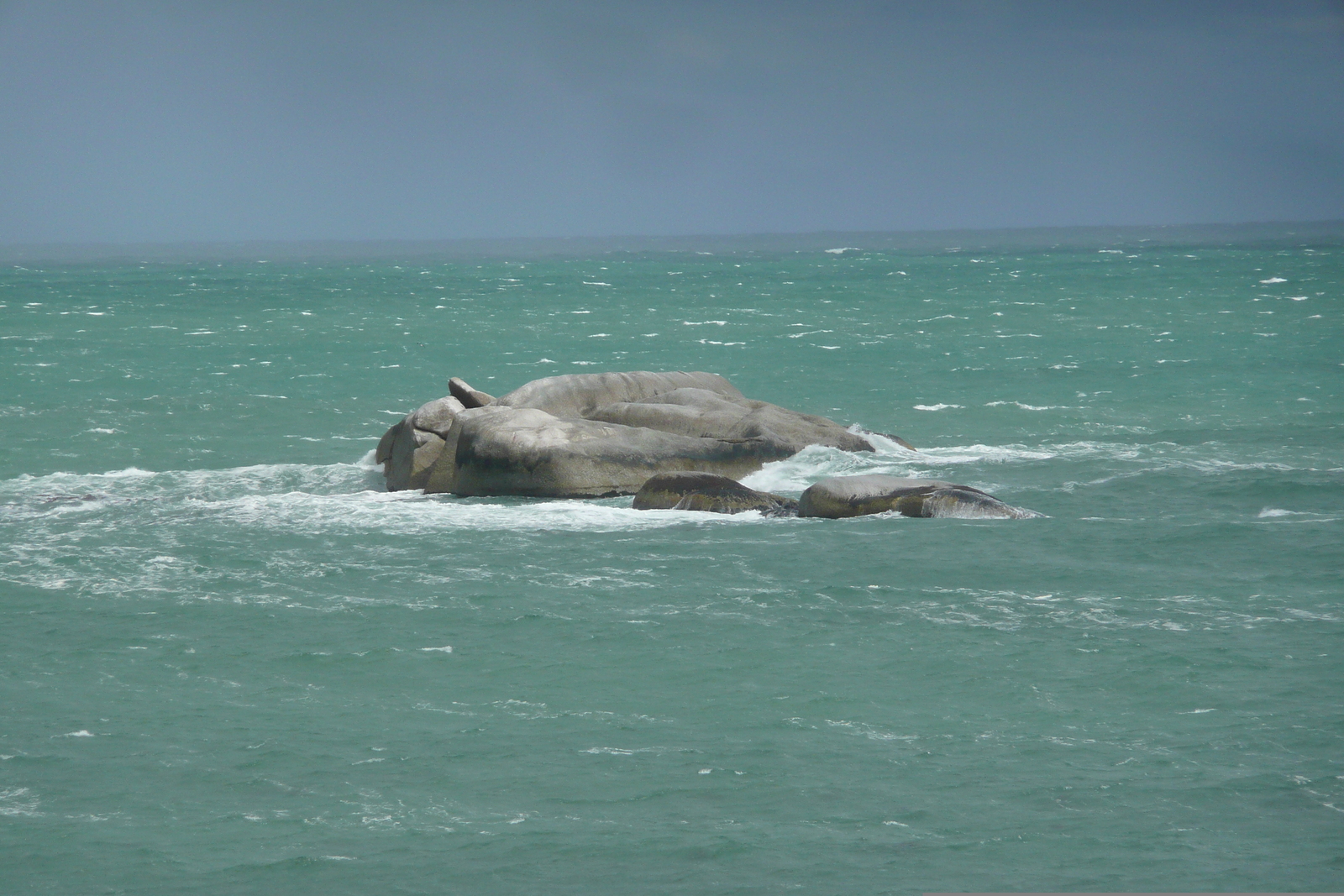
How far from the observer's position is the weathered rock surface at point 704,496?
3200cm

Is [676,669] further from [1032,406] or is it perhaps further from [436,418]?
[1032,406]

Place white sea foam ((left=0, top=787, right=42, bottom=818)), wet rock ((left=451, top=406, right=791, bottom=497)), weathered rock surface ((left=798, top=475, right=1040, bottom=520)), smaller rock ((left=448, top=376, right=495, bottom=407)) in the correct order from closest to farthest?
white sea foam ((left=0, top=787, right=42, bottom=818))
weathered rock surface ((left=798, top=475, right=1040, bottom=520))
wet rock ((left=451, top=406, right=791, bottom=497))
smaller rock ((left=448, top=376, right=495, bottom=407))

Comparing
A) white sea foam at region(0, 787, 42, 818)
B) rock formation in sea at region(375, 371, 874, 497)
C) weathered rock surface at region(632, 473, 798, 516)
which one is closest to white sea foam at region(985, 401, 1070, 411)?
rock formation in sea at region(375, 371, 874, 497)

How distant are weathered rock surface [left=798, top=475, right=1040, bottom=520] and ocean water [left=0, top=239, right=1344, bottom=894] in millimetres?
505

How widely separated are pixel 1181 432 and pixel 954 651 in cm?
2383

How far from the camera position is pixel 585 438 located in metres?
34.0

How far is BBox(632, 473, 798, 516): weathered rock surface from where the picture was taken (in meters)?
32.0

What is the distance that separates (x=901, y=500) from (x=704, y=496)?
13.9 feet

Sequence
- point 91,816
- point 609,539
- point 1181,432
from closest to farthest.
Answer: point 91,816
point 609,539
point 1181,432

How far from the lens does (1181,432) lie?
43.1 meters

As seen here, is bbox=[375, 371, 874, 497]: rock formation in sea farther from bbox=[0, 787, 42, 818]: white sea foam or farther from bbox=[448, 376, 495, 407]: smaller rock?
bbox=[0, 787, 42, 818]: white sea foam

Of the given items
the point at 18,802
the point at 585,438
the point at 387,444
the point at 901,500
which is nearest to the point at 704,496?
the point at 585,438

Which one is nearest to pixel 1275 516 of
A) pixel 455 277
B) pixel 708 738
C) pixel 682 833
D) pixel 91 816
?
pixel 708 738

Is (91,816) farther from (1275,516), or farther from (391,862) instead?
(1275,516)
